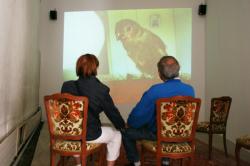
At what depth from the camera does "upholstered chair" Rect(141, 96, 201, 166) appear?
80.1 inches

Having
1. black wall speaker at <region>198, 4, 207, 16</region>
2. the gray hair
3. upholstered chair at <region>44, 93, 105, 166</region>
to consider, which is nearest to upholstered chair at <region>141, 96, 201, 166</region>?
the gray hair

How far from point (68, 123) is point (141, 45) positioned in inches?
151

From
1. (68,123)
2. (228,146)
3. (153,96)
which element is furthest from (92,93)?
(228,146)

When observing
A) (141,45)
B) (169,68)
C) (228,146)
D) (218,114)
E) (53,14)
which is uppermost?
(53,14)

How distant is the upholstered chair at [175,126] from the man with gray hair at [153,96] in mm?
133

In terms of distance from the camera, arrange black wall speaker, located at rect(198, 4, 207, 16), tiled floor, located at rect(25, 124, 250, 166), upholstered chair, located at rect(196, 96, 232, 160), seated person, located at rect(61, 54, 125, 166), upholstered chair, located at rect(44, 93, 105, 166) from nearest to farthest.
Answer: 1. upholstered chair, located at rect(44, 93, 105, 166)
2. seated person, located at rect(61, 54, 125, 166)
3. tiled floor, located at rect(25, 124, 250, 166)
4. upholstered chair, located at rect(196, 96, 232, 160)
5. black wall speaker, located at rect(198, 4, 207, 16)

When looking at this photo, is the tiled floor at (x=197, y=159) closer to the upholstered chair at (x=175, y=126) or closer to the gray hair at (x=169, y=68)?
the upholstered chair at (x=175, y=126)

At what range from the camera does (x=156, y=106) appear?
204 cm

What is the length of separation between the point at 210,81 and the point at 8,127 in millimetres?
3940

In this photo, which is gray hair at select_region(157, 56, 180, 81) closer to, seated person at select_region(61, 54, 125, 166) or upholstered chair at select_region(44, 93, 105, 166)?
seated person at select_region(61, 54, 125, 166)

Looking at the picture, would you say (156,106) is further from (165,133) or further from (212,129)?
(212,129)

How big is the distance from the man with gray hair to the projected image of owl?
11.2 ft

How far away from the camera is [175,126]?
6.86ft

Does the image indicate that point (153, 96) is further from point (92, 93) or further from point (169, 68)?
point (92, 93)
